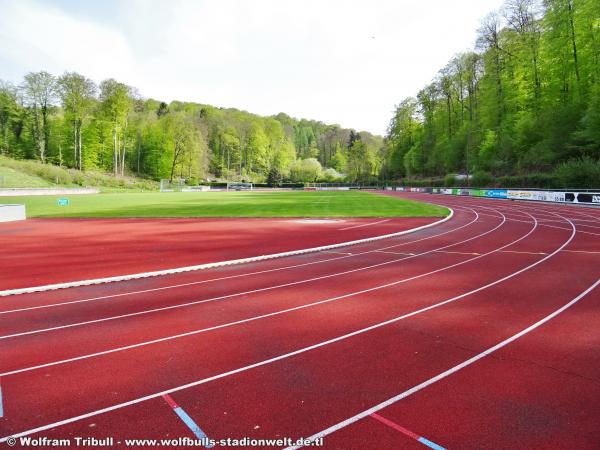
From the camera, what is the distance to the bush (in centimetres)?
3312

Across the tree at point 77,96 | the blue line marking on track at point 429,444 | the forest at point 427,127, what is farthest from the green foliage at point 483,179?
the tree at point 77,96

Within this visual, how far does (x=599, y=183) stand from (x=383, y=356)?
36562mm

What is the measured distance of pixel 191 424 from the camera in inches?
145

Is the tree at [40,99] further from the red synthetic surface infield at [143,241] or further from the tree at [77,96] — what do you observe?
the red synthetic surface infield at [143,241]

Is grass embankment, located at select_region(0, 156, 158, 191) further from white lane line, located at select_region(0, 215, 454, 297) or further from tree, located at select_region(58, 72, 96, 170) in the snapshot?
white lane line, located at select_region(0, 215, 454, 297)

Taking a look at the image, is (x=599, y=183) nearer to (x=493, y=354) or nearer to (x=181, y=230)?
(x=181, y=230)

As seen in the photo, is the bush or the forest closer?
the bush

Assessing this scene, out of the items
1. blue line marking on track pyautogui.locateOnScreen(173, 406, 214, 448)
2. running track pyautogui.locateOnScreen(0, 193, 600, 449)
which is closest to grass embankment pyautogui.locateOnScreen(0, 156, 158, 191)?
running track pyautogui.locateOnScreen(0, 193, 600, 449)

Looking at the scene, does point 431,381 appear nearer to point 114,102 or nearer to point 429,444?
point 429,444

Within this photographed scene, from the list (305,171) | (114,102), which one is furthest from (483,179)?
(305,171)

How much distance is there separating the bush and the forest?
0.10m

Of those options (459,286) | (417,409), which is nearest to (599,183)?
(459,286)

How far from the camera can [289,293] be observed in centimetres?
830

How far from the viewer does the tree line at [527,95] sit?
133 feet
